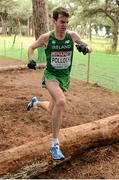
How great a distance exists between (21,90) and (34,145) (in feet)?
18.5

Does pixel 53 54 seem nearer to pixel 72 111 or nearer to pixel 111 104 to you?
pixel 72 111

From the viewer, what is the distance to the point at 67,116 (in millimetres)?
7781

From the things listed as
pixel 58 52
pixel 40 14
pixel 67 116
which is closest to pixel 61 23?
pixel 58 52

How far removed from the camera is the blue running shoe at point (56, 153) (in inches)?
194

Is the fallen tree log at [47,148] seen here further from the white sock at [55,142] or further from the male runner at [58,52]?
the male runner at [58,52]

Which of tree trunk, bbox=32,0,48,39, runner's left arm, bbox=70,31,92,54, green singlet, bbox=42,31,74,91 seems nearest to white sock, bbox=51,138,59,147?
green singlet, bbox=42,31,74,91

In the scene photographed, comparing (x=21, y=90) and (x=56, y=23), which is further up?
(x=56, y=23)

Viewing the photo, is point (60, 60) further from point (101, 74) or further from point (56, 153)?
point (101, 74)

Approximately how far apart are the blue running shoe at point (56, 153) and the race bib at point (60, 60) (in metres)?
1.17

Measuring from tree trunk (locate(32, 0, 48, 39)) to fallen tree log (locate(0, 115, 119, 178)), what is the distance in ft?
35.3

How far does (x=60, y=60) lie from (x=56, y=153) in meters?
1.32

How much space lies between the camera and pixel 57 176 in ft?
16.2

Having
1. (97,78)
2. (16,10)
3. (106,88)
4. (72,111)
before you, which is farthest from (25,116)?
(16,10)

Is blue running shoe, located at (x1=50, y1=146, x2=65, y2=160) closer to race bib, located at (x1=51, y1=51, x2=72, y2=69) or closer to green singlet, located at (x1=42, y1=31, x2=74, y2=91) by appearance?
green singlet, located at (x1=42, y1=31, x2=74, y2=91)
